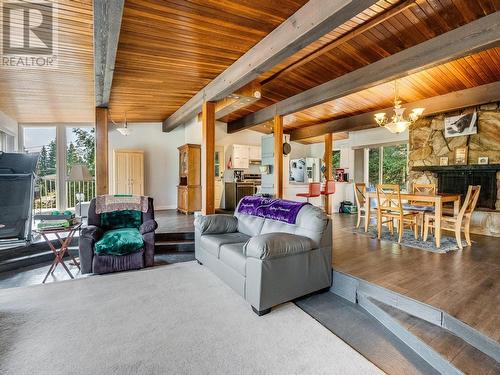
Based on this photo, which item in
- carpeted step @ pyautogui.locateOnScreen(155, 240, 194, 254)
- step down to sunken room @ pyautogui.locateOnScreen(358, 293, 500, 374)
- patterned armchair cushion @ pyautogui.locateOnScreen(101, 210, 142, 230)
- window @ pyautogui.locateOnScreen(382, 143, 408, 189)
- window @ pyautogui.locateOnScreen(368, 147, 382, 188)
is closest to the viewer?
step down to sunken room @ pyautogui.locateOnScreen(358, 293, 500, 374)

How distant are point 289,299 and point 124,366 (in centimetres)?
146

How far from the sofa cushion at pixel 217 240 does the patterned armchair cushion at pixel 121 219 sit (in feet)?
4.22

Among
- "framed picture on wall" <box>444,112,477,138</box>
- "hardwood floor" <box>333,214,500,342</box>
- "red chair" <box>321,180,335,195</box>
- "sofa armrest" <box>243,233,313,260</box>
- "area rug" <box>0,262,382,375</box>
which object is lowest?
"area rug" <box>0,262,382,375</box>

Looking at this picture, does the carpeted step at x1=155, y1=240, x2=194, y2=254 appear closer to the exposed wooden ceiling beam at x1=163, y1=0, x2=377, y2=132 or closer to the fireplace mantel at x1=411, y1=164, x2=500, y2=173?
the exposed wooden ceiling beam at x1=163, y1=0, x2=377, y2=132

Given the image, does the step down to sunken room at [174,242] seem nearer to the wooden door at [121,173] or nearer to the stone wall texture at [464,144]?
the wooden door at [121,173]

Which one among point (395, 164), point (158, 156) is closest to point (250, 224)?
point (158, 156)

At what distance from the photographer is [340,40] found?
A: 3.24 m

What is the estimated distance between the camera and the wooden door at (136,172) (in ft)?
22.9

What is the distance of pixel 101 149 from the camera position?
16.5 ft

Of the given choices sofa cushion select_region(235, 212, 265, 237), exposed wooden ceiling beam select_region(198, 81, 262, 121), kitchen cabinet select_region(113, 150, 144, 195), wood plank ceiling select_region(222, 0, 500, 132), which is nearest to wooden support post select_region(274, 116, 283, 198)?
wood plank ceiling select_region(222, 0, 500, 132)

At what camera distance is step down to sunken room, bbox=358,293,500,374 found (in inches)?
61.7

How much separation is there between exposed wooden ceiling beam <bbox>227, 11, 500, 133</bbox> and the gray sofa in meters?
2.23

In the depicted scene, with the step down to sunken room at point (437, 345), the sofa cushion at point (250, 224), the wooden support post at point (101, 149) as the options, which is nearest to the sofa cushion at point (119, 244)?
the sofa cushion at point (250, 224)

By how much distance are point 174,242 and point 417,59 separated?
448 cm
